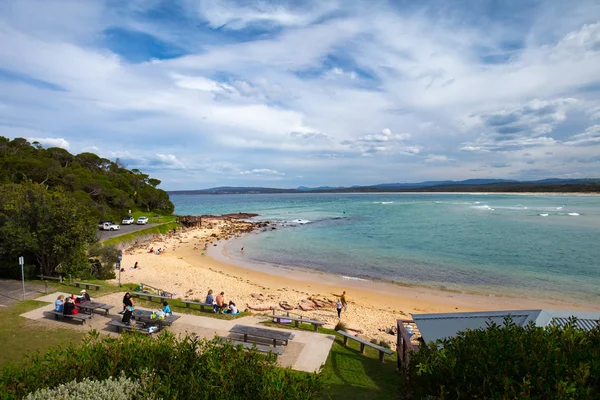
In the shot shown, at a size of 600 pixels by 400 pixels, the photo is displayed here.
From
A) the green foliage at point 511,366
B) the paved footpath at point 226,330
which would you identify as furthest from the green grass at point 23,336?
the green foliage at point 511,366

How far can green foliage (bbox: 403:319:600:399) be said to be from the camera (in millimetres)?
3711

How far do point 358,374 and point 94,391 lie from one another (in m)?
6.21

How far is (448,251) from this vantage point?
111 feet

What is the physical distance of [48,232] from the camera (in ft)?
50.6

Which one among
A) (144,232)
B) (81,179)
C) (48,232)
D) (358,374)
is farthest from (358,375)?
(81,179)

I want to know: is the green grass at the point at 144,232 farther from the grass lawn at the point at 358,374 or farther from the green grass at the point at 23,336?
the grass lawn at the point at 358,374

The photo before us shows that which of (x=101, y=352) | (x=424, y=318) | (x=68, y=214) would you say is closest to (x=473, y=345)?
(x=424, y=318)

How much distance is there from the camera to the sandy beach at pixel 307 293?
1730cm

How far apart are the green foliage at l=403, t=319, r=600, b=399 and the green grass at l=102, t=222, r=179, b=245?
31.6m

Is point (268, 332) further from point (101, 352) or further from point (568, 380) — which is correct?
point (568, 380)

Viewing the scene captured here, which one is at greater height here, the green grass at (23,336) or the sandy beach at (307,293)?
the green grass at (23,336)

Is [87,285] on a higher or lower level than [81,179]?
lower

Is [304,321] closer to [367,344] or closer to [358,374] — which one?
[367,344]

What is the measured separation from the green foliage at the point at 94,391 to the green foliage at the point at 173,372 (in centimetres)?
15
